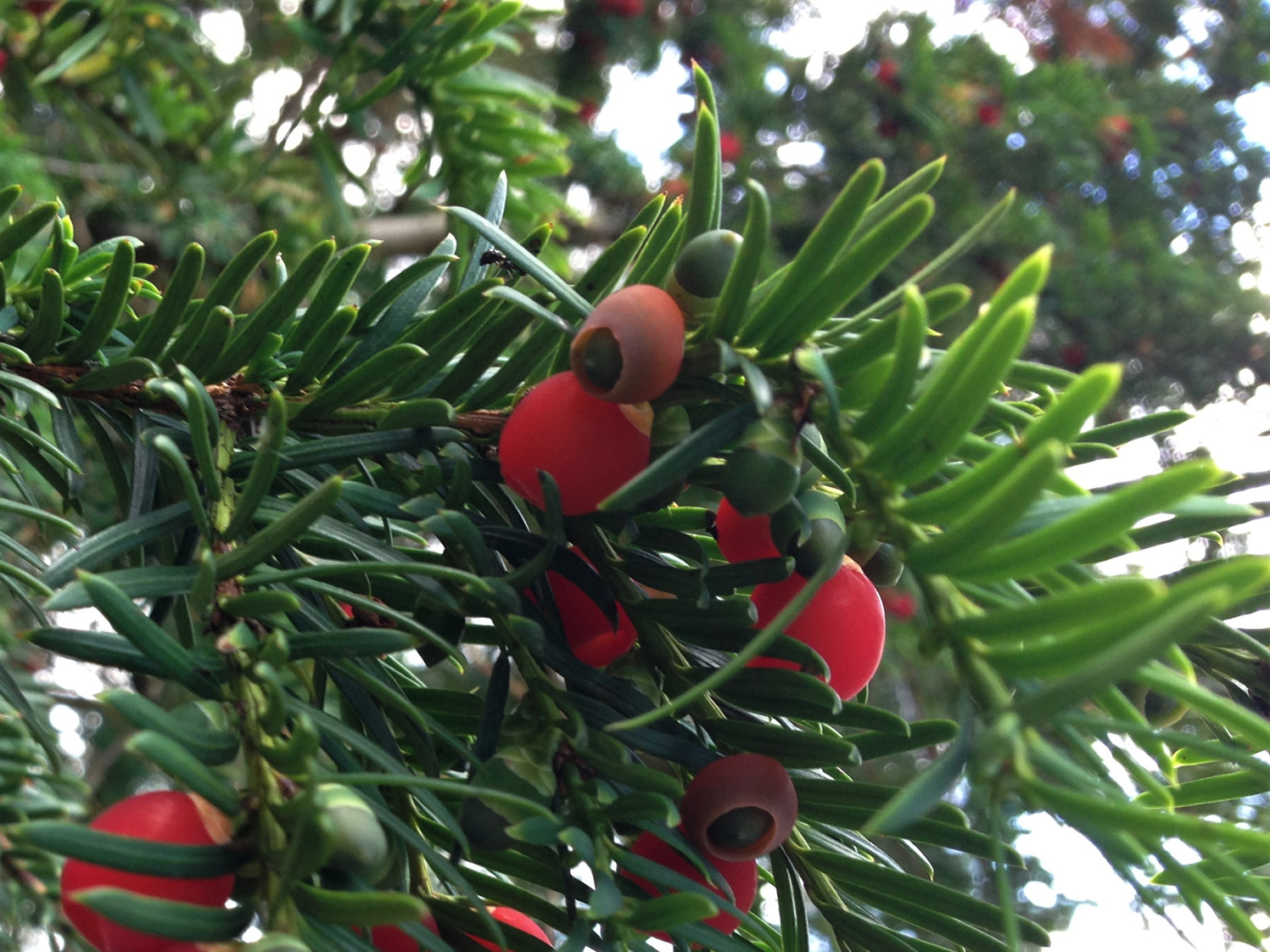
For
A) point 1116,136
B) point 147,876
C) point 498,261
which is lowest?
point 147,876

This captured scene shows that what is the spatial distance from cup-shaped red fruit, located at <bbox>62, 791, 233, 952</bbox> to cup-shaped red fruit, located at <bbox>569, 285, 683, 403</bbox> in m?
0.17

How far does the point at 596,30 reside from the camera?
2369 mm

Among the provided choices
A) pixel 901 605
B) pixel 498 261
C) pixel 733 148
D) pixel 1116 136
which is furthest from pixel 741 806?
pixel 1116 136

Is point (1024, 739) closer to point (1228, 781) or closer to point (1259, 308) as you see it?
point (1228, 781)

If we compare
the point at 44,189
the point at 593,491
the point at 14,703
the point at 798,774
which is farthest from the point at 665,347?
the point at 44,189

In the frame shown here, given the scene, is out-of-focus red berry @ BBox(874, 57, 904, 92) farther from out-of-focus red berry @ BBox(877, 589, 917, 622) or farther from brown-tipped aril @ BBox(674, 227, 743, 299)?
brown-tipped aril @ BBox(674, 227, 743, 299)

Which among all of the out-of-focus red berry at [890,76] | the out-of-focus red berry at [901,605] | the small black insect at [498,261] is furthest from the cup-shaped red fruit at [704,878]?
the out-of-focus red berry at [890,76]

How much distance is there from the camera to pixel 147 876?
0.26 m

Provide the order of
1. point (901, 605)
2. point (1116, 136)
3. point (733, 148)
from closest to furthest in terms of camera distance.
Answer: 1. point (901, 605)
2. point (733, 148)
3. point (1116, 136)

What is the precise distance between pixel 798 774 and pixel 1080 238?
229 centimetres

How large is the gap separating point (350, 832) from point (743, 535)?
16 cm

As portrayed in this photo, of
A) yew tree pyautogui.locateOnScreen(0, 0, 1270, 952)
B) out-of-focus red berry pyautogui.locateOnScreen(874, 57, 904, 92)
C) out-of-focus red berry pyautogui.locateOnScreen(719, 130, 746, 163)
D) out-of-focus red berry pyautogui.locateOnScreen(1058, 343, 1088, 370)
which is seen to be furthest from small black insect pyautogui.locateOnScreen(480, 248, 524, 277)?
out-of-focus red berry pyautogui.locateOnScreen(1058, 343, 1088, 370)

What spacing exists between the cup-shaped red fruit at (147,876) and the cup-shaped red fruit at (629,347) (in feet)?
0.55

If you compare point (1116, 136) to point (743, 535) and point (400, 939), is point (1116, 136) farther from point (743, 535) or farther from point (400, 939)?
point (400, 939)
